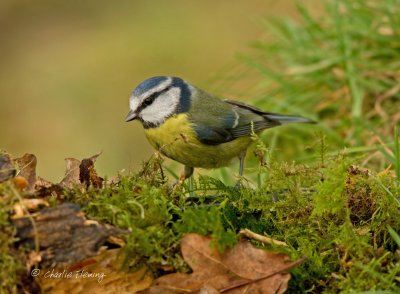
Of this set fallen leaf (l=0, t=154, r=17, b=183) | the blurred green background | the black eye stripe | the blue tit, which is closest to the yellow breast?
the blue tit

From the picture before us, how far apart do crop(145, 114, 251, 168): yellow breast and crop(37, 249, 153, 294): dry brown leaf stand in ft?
4.92

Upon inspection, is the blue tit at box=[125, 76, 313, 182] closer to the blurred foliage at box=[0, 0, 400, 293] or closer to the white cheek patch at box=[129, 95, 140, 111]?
the white cheek patch at box=[129, 95, 140, 111]

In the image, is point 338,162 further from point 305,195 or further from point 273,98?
point 273,98

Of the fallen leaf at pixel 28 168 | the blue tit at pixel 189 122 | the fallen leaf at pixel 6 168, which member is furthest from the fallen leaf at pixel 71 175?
the blue tit at pixel 189 122

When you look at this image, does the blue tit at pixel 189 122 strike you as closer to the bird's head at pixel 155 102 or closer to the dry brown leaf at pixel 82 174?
the bird's head at pixel 155 102

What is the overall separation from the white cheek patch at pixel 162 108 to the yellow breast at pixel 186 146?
0.04 metres

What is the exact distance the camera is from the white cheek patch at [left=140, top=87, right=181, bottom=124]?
11.7 feet

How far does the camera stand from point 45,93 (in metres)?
7.56

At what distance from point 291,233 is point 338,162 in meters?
0.25

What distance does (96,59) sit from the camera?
776 cm

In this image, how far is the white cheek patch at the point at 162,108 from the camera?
358 cm

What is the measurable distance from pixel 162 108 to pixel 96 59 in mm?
4282

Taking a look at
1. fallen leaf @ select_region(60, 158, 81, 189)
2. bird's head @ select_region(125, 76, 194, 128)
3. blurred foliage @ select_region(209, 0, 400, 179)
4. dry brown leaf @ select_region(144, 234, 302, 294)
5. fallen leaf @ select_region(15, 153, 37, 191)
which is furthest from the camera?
blurred foliage @ select_region(209, 0, 400, 179)

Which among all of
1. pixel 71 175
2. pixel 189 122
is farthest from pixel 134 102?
pixel 71 175
